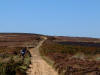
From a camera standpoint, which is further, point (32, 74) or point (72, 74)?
point (32, 74)

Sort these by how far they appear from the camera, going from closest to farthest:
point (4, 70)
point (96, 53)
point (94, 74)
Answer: point (4, 70)
point (94, 74)
point (96, 53)

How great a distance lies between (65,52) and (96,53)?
11.6 ft

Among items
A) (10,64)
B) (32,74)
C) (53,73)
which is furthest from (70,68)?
(10,64)

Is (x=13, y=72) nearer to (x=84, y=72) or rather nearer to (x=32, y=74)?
(x=32, y=74)

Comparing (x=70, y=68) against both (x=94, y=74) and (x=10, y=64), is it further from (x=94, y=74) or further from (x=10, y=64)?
(x=10, y=64)

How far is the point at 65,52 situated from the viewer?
118 feet

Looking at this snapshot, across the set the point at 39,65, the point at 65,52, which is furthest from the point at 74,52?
the point at 39,65

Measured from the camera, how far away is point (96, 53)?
113ft

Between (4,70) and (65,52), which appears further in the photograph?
(65,52)

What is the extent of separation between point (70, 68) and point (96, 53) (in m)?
14.6

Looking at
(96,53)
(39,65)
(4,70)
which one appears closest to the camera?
(4,70)

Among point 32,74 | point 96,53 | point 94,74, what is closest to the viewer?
point 94,74

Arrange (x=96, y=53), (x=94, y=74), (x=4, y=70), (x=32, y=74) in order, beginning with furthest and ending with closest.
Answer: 1. (x=96, y=53)
2. (x=32, y=74)
3. (x=94, y=74)
4. (x=4, y=70)

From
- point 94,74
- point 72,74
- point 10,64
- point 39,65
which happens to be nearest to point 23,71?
point 10,64
